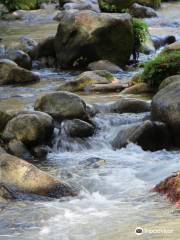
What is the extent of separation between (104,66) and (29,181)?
930 cm

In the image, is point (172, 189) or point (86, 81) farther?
point (86, 81)

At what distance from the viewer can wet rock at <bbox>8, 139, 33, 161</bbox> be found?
9.87m

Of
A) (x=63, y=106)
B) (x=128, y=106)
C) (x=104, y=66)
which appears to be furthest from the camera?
(x=104, y=66)

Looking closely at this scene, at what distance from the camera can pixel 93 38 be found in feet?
54.8

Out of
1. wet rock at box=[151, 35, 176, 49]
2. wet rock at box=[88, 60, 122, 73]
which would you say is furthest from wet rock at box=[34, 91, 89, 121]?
wet rock at box=[151, 35, 176, 49]

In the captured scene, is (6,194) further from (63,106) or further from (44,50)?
(44,50)

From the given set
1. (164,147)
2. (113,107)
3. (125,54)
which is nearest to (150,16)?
(125,54)

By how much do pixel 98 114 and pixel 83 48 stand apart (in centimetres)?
558

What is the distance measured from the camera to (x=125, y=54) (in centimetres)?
1722

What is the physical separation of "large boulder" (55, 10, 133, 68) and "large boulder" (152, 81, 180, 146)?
6.47 metres

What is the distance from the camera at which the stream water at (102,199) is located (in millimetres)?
5996

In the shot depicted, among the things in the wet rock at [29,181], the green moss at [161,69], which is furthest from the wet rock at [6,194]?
the green moss at [161,69]

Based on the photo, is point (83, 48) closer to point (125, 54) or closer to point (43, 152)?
point (125, 54)

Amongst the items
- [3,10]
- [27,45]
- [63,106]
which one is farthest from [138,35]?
[3,10]
